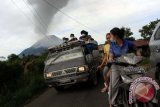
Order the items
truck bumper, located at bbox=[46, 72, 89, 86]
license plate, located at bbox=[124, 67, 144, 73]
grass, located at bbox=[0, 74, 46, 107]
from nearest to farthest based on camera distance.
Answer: license plate, located at bbox=[124, 67, 144, 73] → grass, located at bbox=[0, 74, 46, 107] → truck bumper, located at bbox=[46, 72, 89, 86]

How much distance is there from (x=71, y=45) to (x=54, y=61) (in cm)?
102

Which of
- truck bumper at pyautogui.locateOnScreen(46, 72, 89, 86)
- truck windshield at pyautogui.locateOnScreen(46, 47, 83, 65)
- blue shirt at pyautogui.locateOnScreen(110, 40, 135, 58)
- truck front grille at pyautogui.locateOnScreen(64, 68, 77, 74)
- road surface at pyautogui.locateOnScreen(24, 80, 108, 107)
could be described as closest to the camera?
blue shirt at pyautogui.locateOnScreen(110, 40, 135, 58)

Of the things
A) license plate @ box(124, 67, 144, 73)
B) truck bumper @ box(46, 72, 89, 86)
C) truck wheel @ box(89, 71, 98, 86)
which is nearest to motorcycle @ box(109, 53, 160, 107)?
license plate @ box(124, 67, 144, 73)

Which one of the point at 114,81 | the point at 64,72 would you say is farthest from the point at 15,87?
the point at 114,81

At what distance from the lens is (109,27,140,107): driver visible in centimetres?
764

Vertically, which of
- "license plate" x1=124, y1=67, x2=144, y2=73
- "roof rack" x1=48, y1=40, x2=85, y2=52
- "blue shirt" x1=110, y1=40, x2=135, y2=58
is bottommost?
"license plate" x1=124, y1=67, x2=144, y2=73

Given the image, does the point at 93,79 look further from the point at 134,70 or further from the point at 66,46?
→ the point at 134,70

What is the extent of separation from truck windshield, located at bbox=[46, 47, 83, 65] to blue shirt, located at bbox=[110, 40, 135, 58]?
299 inches

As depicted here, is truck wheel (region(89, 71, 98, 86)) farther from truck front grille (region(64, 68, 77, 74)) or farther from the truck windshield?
the truck windshield

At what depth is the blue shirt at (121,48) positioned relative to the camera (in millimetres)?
8109

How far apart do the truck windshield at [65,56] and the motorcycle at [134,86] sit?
8.27 meters

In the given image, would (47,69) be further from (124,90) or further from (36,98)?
(124,90)

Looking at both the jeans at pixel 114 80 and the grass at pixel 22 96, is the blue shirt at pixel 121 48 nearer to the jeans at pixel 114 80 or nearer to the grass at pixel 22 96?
the jeans at pixel 114 80

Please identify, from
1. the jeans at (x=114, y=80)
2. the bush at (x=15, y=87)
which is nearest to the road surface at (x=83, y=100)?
the bush at (x=15, y=87)
